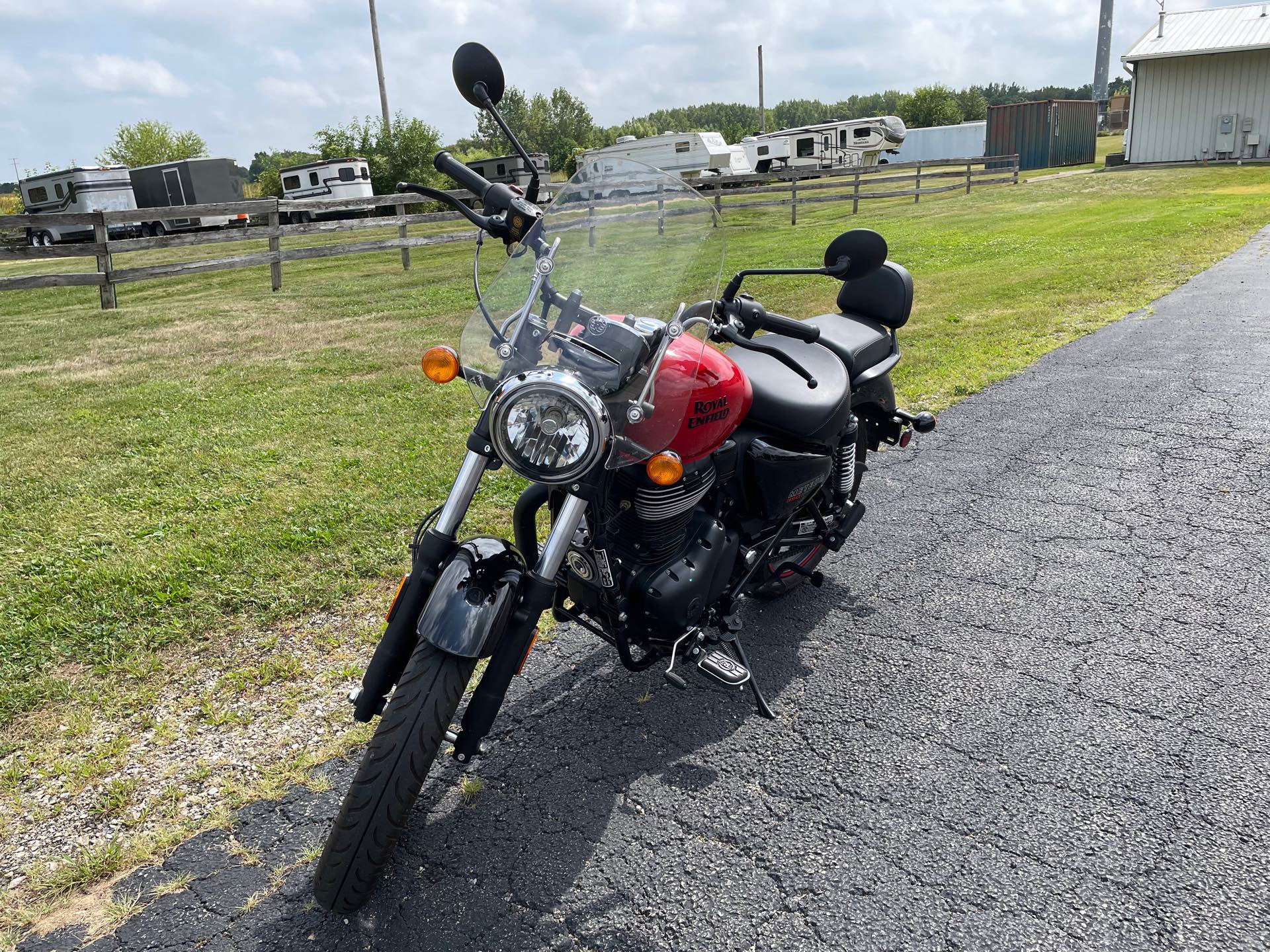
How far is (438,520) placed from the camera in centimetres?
240

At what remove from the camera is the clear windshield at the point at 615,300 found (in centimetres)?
235

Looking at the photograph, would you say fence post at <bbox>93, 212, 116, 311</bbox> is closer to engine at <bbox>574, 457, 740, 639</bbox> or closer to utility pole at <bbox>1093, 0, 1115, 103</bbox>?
engine at <bbox>574, 457, 740, 639</bbox>

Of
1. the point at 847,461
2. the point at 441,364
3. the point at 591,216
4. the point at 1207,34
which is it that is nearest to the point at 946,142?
the point at 1207,34

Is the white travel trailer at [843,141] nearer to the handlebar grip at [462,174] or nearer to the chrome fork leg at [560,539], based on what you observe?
the handlebar grip at [462,174]

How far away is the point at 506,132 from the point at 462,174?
179 millimetres

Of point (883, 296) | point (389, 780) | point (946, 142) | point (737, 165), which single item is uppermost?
point (946, 142)

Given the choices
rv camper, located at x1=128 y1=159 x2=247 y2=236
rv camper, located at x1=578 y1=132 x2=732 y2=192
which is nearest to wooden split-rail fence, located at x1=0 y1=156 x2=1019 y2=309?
rv camper, located at x1=578 y1=132 x2=732 y2=192

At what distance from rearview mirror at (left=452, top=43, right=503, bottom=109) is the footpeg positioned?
5.75ft

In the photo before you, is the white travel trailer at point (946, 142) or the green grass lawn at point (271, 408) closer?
the green grass lawn at point (271, 408)

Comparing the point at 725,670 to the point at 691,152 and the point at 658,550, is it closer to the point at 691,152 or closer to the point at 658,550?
the point at 658,550

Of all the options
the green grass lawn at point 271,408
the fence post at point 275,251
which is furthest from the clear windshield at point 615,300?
the fence post at point 275,251

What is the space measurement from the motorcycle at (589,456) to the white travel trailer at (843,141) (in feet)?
104

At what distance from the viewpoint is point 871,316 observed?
394 cm

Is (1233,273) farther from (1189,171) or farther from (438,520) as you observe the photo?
(1189,171)
